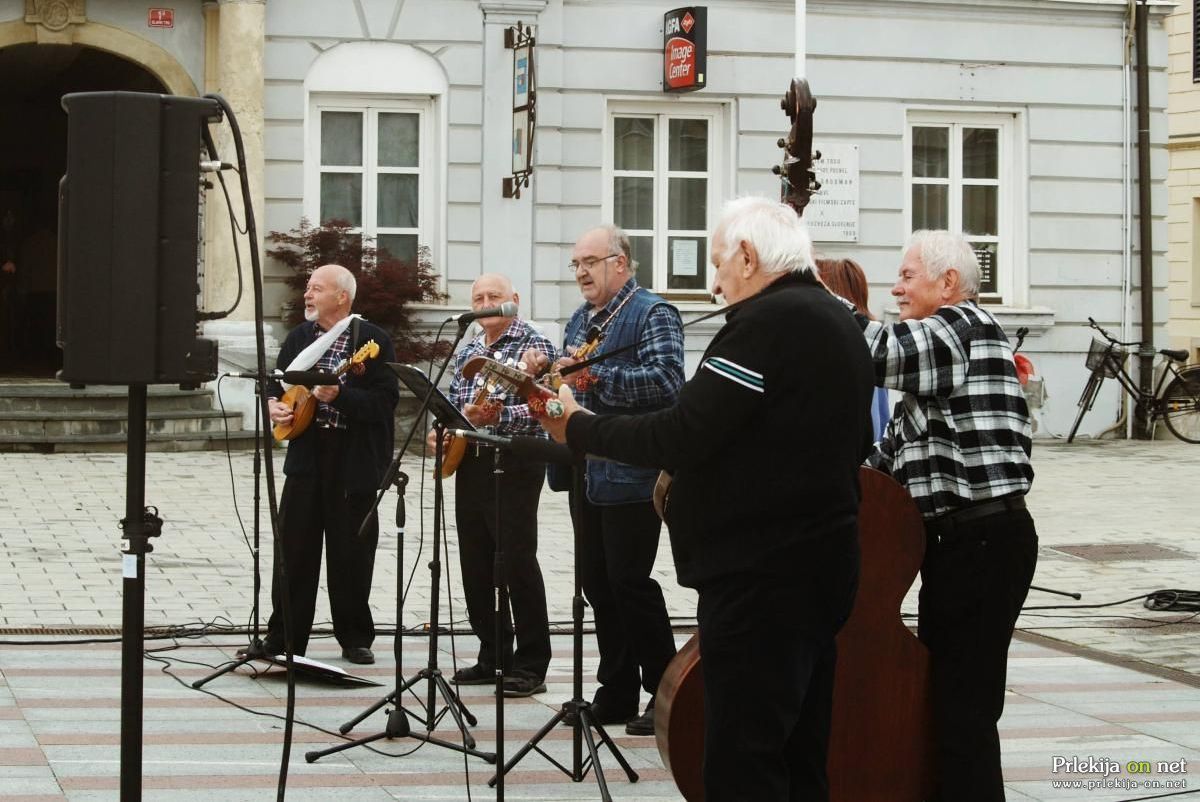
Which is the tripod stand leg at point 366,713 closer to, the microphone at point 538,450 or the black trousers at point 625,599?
the black trousers at point 625,599

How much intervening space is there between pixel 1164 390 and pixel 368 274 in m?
9.21

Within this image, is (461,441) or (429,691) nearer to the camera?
(429,691)

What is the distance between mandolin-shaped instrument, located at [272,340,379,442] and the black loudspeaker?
3112mm

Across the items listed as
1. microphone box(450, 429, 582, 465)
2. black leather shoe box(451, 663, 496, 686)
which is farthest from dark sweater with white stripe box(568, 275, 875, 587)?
black leather shoe box(451, 663, 496, 686)

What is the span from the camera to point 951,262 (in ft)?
17.2

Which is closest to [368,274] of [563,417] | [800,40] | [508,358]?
[800,40]

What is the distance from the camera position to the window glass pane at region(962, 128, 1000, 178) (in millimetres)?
19797

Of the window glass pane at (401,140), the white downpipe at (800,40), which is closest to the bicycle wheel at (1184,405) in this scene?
the white downpipe at (800,40)

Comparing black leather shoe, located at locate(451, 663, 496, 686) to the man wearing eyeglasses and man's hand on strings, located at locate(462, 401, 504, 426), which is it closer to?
the man wearing eyeglasses

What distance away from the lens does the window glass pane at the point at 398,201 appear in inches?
712

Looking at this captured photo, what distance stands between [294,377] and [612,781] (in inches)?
89.0

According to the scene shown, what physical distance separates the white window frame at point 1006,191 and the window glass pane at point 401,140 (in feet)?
18.2

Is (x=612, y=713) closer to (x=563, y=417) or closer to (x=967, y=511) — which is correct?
(x=967, y=511)

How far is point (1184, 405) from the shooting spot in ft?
65.6
